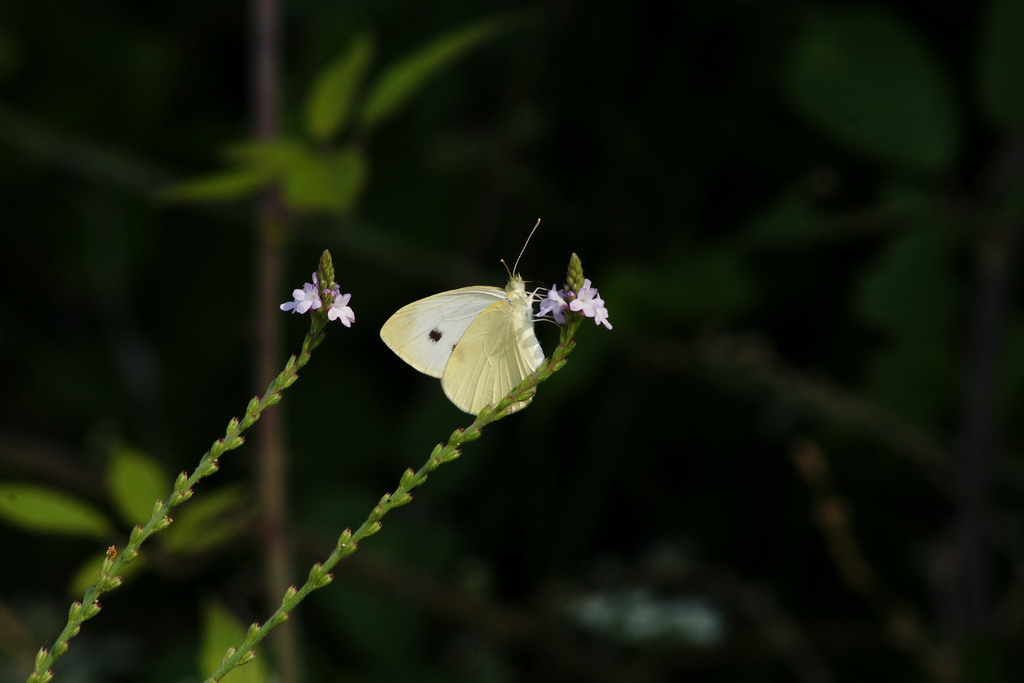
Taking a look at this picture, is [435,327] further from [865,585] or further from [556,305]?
[865,585]

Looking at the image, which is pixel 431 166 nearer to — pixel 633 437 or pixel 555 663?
pixel 633 437

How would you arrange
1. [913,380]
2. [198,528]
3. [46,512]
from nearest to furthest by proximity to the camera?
[46,512] < [198,528] < [913,380]

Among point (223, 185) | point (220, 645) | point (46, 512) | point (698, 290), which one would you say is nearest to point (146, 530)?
point (220, 645)

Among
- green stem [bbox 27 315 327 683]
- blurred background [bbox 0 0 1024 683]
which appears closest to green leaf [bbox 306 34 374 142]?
blurred background [bbox 0 0 1024 683]

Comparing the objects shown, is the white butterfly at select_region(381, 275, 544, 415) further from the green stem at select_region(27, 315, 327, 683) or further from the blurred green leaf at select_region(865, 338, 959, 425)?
the blurred green leaf at select_region(865, 338, 959, 425)

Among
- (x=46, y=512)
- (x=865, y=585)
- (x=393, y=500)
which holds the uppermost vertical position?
(x=46, y=512)

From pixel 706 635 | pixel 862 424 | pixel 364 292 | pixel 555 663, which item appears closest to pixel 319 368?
pixel 364 292

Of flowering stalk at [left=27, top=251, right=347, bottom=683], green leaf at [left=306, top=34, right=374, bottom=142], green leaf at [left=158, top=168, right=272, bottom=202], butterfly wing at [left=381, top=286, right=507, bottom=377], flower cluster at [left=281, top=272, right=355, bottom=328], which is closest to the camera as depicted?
flowering stalk at [left=27, top=251, right=347, bottom=683]
